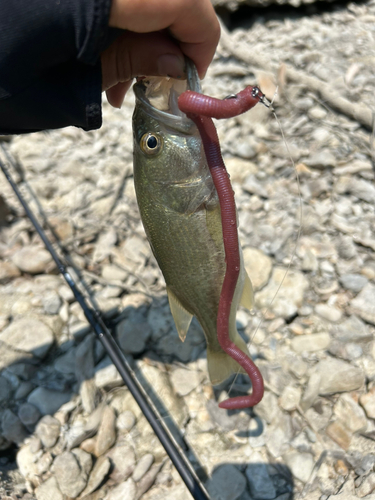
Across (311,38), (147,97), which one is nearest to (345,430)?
(147,97)

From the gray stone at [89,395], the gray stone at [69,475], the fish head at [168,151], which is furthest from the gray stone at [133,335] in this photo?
the fish head at [168,151]

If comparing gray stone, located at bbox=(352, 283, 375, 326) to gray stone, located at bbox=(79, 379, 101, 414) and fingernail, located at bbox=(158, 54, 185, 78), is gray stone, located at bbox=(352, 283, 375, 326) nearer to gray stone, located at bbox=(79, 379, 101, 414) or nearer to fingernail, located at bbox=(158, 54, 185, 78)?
gray stone, located at bbox=(79, 379, 101, 414)

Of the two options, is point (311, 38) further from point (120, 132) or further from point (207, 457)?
point (207, 457)

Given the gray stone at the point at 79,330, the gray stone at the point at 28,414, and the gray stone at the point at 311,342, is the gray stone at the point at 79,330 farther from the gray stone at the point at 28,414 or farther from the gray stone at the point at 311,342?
the gray stone at the point at 311,342

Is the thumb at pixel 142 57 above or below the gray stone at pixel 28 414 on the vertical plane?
above

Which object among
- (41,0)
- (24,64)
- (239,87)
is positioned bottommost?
(239,87)

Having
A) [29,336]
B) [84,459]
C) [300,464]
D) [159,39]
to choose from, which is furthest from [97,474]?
[159,39]

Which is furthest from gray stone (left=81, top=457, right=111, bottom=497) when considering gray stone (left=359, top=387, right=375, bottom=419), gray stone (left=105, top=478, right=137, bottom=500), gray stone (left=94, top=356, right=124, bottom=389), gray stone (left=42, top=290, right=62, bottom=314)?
gray stone (left=359, top=387, right=375, bottom=419)
